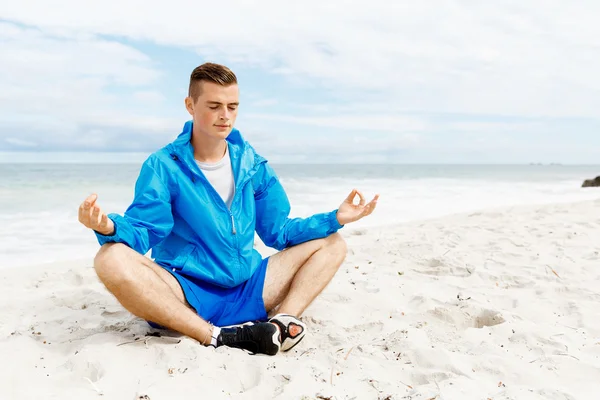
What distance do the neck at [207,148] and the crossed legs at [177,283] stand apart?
64 cm

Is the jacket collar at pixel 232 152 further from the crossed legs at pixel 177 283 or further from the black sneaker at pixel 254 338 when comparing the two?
the black sneaker at pixel 254 338

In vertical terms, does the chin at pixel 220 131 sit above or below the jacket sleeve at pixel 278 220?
above

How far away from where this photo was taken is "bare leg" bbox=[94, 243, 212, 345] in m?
2.38

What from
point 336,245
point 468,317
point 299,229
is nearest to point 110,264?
point 299,229

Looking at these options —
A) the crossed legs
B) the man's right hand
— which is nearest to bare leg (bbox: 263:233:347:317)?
the crossed legs

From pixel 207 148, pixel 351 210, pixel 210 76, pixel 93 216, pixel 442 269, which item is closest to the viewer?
pixel 93 216

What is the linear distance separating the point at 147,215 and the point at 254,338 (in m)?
0.80

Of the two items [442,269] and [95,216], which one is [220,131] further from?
[442,269]

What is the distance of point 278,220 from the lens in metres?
3.00

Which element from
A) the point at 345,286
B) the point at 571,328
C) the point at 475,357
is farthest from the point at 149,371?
the point at 571,328

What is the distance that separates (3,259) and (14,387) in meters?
4.43

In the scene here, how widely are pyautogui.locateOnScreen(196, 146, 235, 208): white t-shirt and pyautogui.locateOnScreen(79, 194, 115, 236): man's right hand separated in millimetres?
643

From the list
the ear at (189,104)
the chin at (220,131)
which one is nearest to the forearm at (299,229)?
the chin at (220,131)

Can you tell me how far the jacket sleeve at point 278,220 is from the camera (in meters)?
2.97
